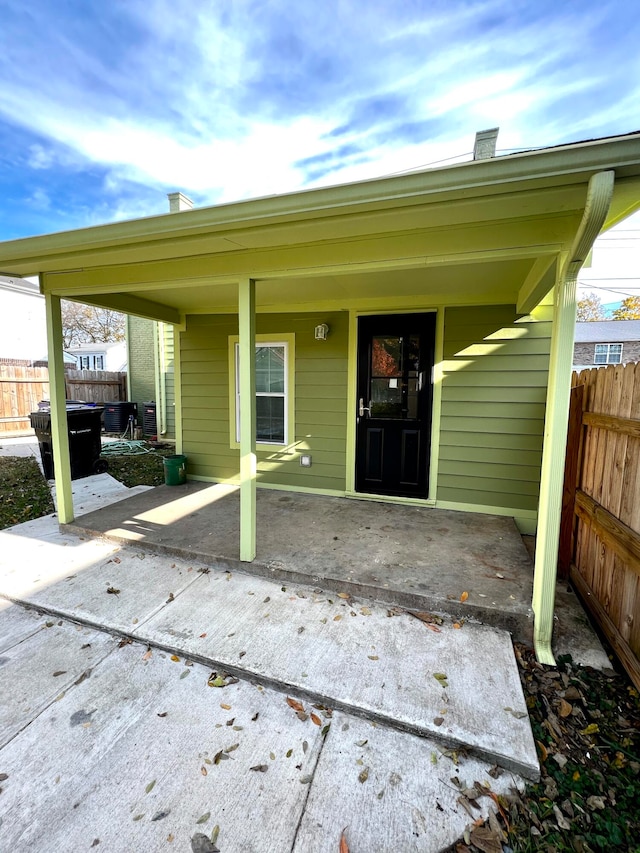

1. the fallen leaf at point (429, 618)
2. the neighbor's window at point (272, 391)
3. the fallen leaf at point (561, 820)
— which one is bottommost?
the fallen leaf at point (561, 820)

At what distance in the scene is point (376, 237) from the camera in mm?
2305

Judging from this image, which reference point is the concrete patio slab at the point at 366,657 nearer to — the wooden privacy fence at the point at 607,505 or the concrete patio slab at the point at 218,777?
the concrete patio slab at the point at 218,777

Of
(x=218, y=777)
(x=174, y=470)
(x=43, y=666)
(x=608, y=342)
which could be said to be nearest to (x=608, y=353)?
(x=608, y=342)

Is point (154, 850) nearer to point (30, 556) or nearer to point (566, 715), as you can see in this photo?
point (566, 715)

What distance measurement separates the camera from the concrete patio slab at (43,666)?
5.85 ft

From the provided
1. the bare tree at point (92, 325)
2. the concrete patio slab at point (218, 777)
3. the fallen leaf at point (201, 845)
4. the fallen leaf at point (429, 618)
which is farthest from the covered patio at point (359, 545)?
the bare tree at point (92, 325)

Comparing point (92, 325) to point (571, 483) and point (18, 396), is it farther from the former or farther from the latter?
point (571, 483)

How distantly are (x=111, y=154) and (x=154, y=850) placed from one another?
10.7 m

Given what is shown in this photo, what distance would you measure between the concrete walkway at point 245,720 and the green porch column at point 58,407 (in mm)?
1099

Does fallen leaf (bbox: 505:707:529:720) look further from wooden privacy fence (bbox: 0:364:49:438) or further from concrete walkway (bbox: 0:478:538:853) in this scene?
wooden privacy fence (bbox: 0:364:49:438)

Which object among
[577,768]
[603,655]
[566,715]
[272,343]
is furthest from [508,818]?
[272,343]

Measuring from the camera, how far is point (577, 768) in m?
1.55

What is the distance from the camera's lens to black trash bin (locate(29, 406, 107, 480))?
5684mm

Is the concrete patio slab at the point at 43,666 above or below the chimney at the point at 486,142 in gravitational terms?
below
